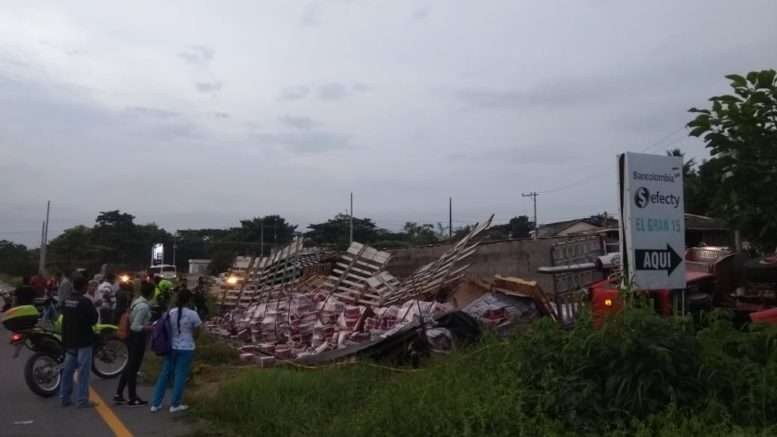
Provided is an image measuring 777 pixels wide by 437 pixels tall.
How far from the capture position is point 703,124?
7000 mm

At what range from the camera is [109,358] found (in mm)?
12773

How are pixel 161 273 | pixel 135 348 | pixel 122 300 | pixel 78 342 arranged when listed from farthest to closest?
pixel 161 273, pixel 122 300, pixel 135 348, pixel 78 342

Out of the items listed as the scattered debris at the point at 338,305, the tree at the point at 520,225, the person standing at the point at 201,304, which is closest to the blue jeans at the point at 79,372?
the scattered debris at the point at 338,305

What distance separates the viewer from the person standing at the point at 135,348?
10243mm

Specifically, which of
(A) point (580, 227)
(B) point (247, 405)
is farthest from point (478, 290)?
(A) point (580, 227)

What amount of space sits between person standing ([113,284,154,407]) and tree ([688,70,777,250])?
7.75m

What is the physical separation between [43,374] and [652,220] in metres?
8.78

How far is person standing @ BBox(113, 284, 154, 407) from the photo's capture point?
33.6ft

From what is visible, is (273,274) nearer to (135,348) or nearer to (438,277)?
(438,277)

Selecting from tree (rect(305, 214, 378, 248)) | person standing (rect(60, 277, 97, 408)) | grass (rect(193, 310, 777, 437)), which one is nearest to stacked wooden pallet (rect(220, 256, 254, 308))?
person standing (rect(60, 277, 97, 408))

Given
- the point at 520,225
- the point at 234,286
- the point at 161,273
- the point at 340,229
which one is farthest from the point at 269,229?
the point at 234,286

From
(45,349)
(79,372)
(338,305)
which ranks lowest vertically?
(79,372)

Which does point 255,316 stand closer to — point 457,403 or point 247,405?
point 247,405

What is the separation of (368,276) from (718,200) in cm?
1008
